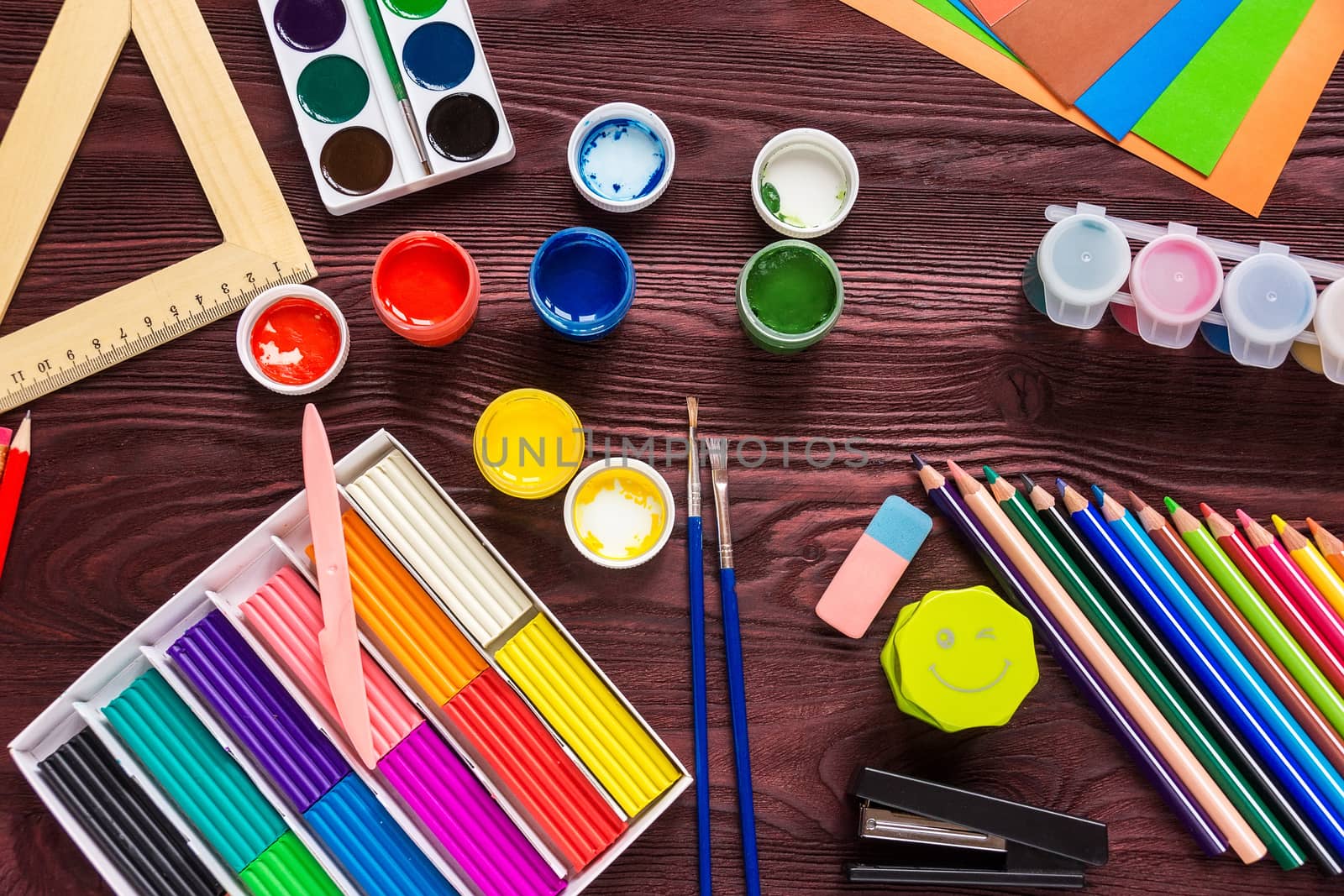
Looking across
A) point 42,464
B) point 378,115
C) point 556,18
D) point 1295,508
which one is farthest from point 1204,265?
point 42,464

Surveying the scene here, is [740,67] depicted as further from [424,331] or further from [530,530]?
[530,530]

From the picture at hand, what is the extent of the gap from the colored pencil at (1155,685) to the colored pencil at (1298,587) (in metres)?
0.23

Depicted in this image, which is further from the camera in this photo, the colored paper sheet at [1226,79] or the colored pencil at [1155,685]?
the colored paper sheet at [1226,79]

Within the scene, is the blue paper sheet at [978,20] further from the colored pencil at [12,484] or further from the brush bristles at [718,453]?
the colored pencil at [12,484]

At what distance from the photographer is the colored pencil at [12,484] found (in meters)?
1.42

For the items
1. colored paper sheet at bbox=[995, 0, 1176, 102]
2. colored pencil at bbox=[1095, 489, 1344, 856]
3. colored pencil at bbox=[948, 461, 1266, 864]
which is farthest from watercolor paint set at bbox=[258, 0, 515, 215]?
colored pencil at bbox=[1095, 489, 1344, 856]

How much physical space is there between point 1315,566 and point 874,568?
0.70 metres

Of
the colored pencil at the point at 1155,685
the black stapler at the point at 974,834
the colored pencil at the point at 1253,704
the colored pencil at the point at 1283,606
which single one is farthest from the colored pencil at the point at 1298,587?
the black stapler at the point at 974,834

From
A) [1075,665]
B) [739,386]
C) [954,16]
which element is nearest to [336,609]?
[739,386]

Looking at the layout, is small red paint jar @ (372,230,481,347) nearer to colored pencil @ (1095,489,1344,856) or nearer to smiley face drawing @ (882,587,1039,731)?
smiley face drawing @ (882,587,1039,731)

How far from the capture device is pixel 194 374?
1459mm

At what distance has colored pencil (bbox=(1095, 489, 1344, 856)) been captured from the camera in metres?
1.37

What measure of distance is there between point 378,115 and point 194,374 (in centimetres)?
52

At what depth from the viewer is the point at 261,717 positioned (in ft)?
4.20
